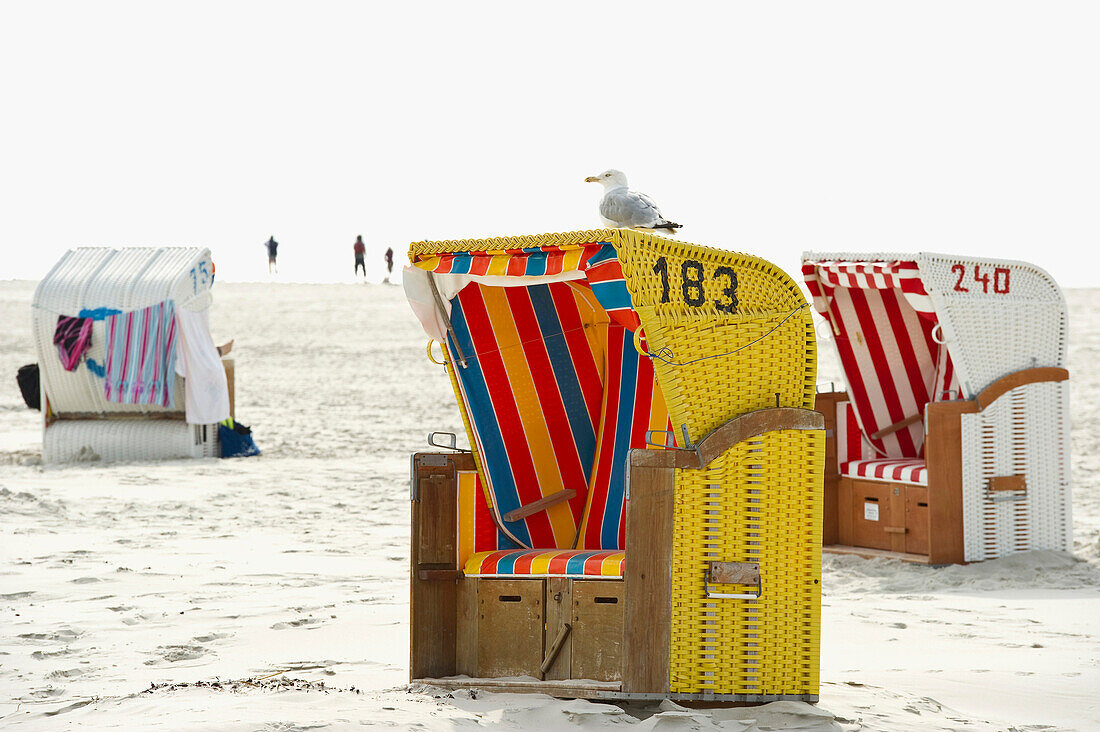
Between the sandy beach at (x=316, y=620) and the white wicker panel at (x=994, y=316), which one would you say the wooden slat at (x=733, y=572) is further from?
the white wicker panel at (x=994, y=316)

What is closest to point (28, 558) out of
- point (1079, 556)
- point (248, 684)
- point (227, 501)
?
point (227, 501)

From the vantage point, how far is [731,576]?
3965 mm

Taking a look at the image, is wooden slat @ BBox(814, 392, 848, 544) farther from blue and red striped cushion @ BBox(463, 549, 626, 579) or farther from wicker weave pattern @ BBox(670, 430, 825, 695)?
wicker weave pattern @ BBox(670, 430, 825, 695)

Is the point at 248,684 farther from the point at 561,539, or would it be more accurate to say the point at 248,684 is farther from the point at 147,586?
the point at 147,586

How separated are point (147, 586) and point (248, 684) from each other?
2.36 m

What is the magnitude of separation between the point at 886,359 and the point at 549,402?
3808 millimetres

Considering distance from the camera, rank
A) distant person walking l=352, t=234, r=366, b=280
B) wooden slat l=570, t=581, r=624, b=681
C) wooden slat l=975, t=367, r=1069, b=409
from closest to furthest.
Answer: wooden slat l=570, t=581, r=624, b=681, wooden slat l=975, t=367, r=1069, b=409, distant person walking l=352, t=234, r=366, b=280

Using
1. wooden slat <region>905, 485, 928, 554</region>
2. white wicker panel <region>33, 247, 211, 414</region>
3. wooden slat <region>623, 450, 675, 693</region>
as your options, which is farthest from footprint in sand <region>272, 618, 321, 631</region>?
white wicker panel <region>33, 247, 211, 414</region>

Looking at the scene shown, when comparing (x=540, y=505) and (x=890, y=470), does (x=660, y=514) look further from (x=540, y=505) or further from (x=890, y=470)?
(x=890, y=470)

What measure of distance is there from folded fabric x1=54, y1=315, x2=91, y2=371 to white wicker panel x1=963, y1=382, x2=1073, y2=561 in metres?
8.61

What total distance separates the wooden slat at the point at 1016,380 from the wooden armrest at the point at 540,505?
3.15m

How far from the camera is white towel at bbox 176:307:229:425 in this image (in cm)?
1141

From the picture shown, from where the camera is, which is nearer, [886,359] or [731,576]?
[731,576]

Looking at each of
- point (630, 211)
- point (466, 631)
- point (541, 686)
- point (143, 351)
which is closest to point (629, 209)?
point (630, 211)
